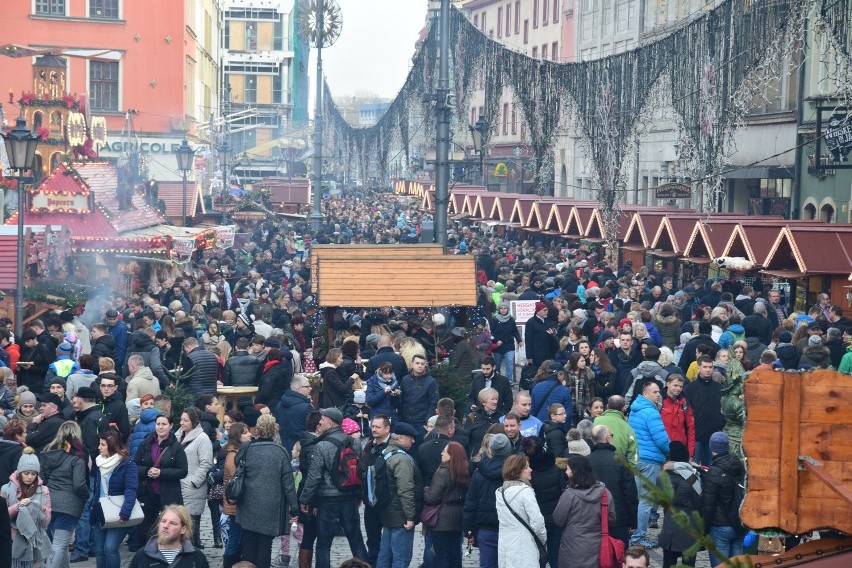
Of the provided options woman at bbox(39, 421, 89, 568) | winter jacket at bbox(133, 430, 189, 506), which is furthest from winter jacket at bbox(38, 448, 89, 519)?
winter jacket at bbox(133, 430, 189, 506)

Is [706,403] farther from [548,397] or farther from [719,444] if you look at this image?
[719,444]

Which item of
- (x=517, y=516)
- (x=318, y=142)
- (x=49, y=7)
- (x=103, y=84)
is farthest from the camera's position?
(x=103, y=84)

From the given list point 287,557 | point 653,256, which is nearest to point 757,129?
point 653,256

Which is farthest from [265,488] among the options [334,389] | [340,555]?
[334,389]

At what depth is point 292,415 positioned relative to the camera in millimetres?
13336

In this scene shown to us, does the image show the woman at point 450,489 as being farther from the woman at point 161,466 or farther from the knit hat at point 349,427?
the woman at point 161,466

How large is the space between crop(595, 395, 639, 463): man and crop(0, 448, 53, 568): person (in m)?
4.47

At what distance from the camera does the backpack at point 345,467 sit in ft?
35.3

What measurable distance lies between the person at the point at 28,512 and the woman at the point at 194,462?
1.50 meters

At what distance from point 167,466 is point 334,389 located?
385 centimetres

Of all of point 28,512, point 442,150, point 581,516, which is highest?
point 442,150

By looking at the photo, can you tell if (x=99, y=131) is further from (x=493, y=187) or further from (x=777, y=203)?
(x=493, y=187)

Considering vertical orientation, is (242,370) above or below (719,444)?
below

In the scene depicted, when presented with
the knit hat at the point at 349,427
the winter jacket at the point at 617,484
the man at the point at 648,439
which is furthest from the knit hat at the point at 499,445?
the man at the point at 648,439
